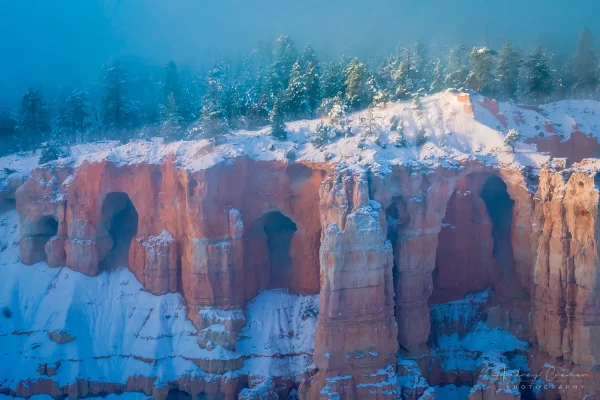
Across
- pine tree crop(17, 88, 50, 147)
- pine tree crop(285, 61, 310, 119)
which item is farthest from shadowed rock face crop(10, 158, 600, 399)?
pine tree crop(17, 88, 50, 147)

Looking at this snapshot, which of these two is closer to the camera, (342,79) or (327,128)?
(327,128)

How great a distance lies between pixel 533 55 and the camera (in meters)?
51.7

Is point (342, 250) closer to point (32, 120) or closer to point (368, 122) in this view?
point (368, 122)

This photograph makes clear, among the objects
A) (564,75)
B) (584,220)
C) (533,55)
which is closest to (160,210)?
(584,220)

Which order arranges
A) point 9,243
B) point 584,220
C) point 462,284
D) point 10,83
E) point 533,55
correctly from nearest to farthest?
point 584,220 < point 462,284 < point 9,243 < point 533,55 < point 10,83

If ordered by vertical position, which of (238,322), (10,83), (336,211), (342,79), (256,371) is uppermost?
(10,83)

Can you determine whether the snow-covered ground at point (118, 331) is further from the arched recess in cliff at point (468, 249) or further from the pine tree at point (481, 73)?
the pine tree at point (481, 73)

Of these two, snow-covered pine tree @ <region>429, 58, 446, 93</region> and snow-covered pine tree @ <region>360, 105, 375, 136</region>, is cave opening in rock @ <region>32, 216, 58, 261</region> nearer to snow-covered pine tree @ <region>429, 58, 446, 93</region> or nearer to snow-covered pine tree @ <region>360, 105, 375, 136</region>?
snow-covered pine tree @ <region>360, 105, 375, 136</region>

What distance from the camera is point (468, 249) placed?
40.5 meters

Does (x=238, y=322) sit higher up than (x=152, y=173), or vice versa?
(x=152, y=173)

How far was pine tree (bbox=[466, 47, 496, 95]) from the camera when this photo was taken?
4938 centimetres

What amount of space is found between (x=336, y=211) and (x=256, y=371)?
10207mm

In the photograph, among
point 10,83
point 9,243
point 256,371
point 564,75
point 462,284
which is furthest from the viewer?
point 10,83

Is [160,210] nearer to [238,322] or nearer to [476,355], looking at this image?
[238,322]
